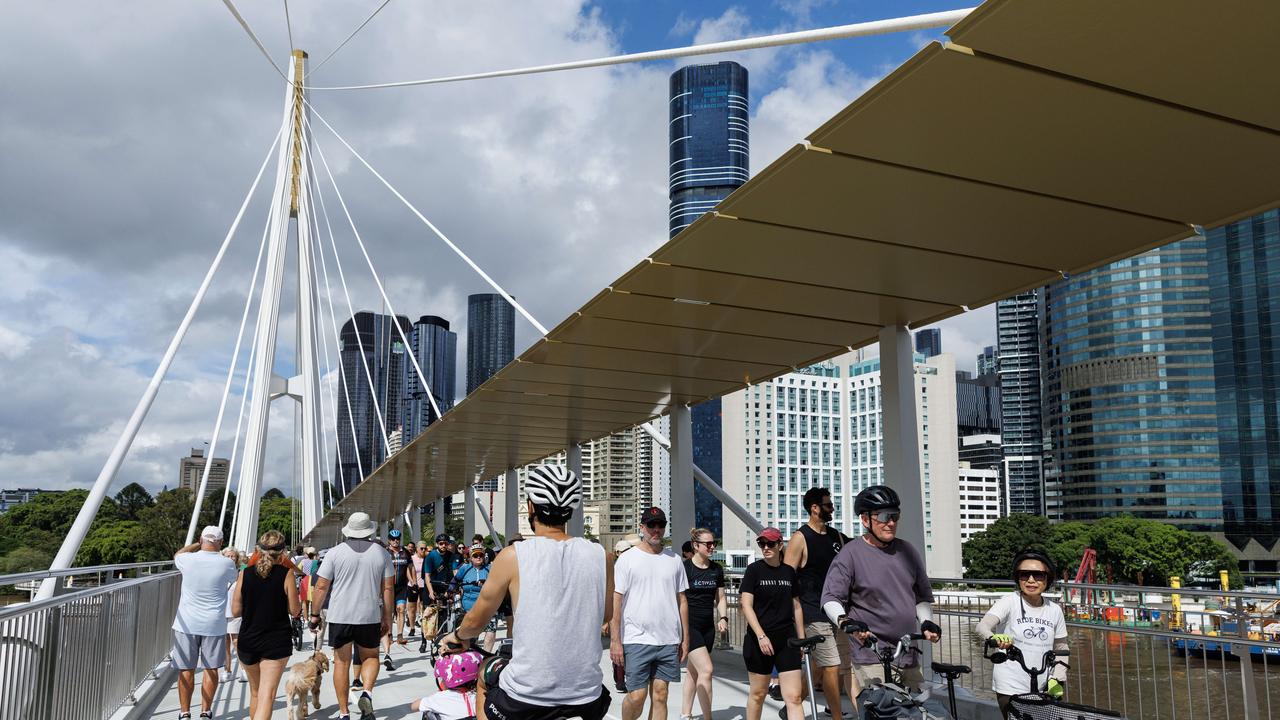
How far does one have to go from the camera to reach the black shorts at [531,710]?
12.2ft

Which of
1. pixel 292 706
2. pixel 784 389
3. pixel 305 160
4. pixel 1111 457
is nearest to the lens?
pixel 292 706

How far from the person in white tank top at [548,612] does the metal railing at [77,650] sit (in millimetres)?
3057

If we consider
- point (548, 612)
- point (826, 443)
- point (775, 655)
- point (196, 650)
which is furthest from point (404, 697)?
point (826, 443)

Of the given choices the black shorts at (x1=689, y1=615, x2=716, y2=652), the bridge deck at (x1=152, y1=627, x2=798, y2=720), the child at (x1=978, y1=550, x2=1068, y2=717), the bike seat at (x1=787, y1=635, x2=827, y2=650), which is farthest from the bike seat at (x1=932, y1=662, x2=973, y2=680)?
the bridge deck at (x1=152, y1=627, x2=798, y2=720)

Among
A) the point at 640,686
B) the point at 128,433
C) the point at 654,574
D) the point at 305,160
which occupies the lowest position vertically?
the point at 640,686

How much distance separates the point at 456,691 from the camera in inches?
185

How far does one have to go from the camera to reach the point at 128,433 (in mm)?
16938

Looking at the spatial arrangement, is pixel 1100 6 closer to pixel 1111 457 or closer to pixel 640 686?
pixel 640 686

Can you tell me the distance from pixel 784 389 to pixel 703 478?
13333 cm

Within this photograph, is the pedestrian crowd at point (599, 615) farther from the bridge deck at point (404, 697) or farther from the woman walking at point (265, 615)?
the bridge deck at point (404, 697)

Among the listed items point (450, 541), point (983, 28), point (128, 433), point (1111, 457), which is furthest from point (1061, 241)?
point (1111, 457)

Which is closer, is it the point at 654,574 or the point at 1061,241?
the point at 654,574

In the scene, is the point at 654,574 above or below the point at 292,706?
above

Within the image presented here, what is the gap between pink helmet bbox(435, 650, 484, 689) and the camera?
15.3ft
